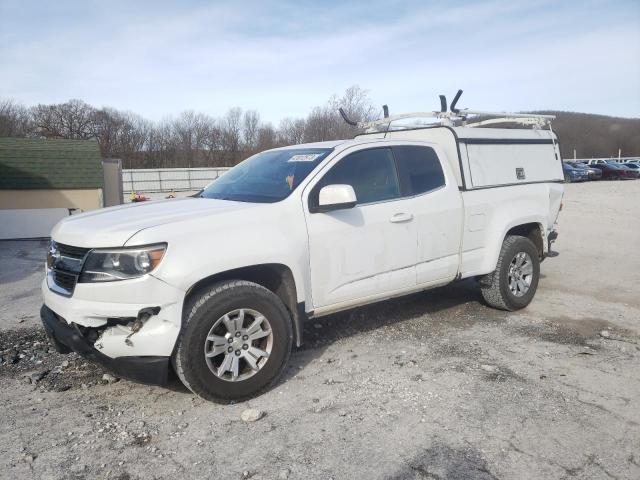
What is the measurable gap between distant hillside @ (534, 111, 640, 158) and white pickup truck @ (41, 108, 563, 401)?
299ft

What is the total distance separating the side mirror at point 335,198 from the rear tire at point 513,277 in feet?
7.80

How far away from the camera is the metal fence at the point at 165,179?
4738 cm

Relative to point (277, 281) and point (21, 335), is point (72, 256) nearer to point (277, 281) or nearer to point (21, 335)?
point (277, 281)

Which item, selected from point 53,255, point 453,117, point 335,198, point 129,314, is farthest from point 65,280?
point 453,117

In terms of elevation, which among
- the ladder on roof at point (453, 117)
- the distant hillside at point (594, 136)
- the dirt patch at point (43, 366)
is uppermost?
the distant hillside at point (594, 136)

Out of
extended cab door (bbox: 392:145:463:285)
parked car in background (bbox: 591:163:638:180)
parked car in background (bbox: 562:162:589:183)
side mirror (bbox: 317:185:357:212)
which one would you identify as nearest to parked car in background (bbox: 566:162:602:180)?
parked car in background (bbox: 562:162:589:183)

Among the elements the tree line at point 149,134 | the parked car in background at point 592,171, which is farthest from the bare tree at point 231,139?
the parked car in background at point 592,171

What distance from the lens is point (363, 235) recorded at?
423cm

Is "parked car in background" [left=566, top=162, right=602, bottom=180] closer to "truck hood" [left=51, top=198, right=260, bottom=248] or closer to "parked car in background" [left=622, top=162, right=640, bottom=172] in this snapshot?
"parked car in background" [left=622, top=162, right=640, bottom=172]

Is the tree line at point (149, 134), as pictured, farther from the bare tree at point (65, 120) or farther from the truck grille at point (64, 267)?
the truck grille at point (64, 267)

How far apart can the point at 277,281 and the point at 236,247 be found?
55 centimetres

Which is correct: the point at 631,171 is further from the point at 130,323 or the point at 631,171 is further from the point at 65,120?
the point at 65,120

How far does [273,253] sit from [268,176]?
106 cm

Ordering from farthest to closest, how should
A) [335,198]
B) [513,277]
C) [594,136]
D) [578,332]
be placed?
[594,136]
[513,277]
[578,332]
[335,198]
